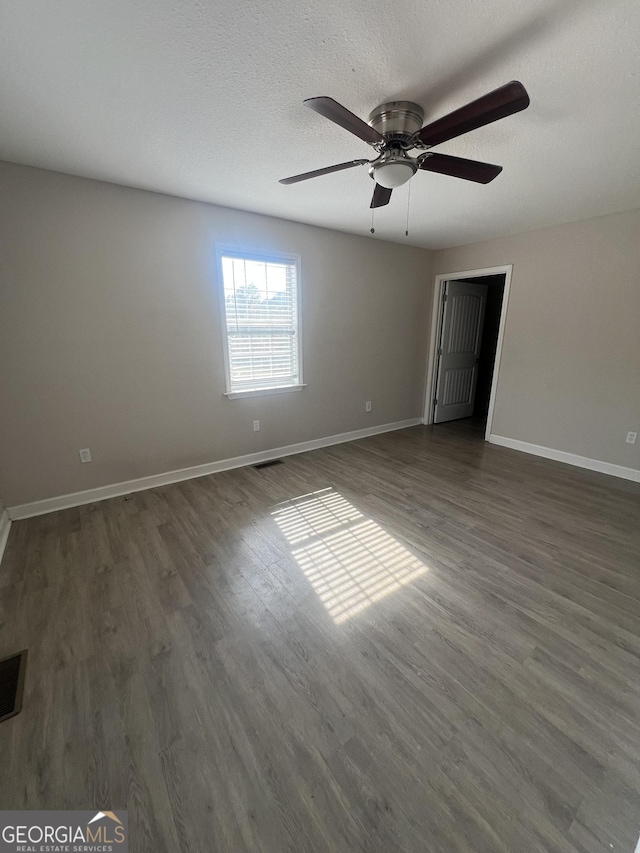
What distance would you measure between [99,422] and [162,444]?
54 cm

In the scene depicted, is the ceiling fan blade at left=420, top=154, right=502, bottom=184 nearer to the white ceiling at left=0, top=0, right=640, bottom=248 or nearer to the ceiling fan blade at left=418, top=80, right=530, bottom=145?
the ceiling fan blade at left=418, top=80, right=530, bottom=145

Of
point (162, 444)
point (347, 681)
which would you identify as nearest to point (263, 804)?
point (347, 681)

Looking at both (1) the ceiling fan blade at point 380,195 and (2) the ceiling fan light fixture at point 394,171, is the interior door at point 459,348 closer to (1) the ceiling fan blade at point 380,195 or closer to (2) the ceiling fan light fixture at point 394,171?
(1) the ceiling fan blade at point 380,195

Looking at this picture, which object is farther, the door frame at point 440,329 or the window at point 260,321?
the door frame at point 440,329

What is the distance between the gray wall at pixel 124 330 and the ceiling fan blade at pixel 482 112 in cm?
215

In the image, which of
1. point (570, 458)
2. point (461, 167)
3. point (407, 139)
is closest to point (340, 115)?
point (407, 139)

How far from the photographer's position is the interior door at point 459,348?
492 centimetres

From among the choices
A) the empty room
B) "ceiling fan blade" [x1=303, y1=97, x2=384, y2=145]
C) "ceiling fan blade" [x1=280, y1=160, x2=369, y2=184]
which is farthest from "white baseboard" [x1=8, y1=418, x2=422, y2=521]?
"ceiling fan blade" [x1=303, y1=97, x2=384, y2=145]

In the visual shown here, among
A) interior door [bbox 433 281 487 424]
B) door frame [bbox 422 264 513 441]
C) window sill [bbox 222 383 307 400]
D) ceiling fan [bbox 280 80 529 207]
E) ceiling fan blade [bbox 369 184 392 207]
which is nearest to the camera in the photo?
ceiling fan [bbox 280 80 529 207]

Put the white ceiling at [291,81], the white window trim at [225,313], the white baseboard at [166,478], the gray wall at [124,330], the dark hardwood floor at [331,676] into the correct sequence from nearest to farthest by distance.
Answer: the dark hardwood floor at [331,676]
the white ceiling at [291,81]
the gray wall at [124,330]
the white baseboard at [166,478]
the white window trim at [225,313]

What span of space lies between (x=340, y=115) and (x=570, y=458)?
13.1 ft

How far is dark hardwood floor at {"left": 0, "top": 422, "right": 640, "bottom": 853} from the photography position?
99cm

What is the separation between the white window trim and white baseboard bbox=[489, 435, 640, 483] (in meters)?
2.74

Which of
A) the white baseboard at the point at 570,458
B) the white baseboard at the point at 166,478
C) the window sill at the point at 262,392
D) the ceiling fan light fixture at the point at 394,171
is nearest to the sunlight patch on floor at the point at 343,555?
the white baseboard at the point at 166,478
